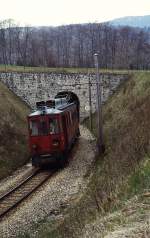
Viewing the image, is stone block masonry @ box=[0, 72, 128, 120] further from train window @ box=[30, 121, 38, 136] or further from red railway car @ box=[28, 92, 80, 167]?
train window @ box=[30, 121, 38, 136]

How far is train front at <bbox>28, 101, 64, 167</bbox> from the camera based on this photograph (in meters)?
23.4

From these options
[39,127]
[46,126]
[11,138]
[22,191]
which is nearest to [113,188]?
[22,191]

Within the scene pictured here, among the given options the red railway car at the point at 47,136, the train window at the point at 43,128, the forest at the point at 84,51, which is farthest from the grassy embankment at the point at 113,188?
the forest at the point at 84,51

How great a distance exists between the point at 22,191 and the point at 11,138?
9.21m

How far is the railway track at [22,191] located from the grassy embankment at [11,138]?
189cm

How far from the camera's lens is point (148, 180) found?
1102 cm

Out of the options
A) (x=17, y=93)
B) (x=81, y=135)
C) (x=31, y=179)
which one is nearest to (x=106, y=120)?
(x=81, y=135)

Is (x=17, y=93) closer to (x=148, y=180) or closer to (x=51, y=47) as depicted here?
(x=148, y=180)

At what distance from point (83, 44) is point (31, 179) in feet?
215

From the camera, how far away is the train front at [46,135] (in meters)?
23.4

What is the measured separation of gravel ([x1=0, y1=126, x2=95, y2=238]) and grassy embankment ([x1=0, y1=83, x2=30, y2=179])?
2.13m

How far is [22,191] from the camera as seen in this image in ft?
64.2

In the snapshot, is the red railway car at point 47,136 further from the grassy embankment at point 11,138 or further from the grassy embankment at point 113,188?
the grassy embankment at point 113,188

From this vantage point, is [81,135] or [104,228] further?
[81,135]
